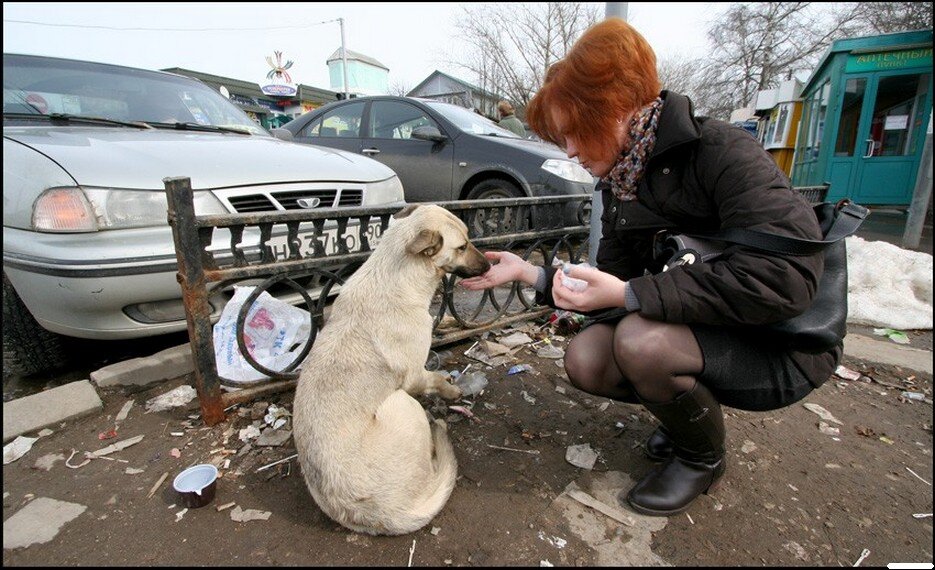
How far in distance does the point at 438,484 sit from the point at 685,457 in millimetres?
1080

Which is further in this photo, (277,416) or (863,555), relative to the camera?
(277,416)

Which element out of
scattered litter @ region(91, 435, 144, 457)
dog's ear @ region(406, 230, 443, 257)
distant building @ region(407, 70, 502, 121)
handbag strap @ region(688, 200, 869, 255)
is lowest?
scattered litter @ region(91, 435, 144, 457)

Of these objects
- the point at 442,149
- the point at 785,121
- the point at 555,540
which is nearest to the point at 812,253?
the point at 555,540

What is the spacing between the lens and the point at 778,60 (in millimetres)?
27562

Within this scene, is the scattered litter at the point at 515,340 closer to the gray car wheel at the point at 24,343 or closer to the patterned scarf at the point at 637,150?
the patterned scarf at the point at 637,150

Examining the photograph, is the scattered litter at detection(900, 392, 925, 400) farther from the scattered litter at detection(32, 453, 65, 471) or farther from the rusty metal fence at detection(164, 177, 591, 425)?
the scattered litter at detection(32, 453, 65, 471)

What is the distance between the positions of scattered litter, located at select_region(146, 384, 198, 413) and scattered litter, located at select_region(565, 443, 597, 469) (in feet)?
7.15

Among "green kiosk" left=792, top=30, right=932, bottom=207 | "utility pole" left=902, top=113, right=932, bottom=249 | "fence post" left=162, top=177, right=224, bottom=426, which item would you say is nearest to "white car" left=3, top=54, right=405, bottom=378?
"fence post" left=162, top=177, right=224, bottom=426

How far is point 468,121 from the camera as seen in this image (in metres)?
5.82

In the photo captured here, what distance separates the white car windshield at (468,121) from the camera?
18.6 ft

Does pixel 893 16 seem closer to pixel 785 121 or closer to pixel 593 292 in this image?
pixel 785 121

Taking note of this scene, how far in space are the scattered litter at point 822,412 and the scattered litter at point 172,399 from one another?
368 cm

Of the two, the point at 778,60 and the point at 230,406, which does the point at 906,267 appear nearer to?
the point at 230,406

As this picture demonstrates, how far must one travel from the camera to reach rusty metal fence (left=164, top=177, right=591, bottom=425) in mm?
2160
